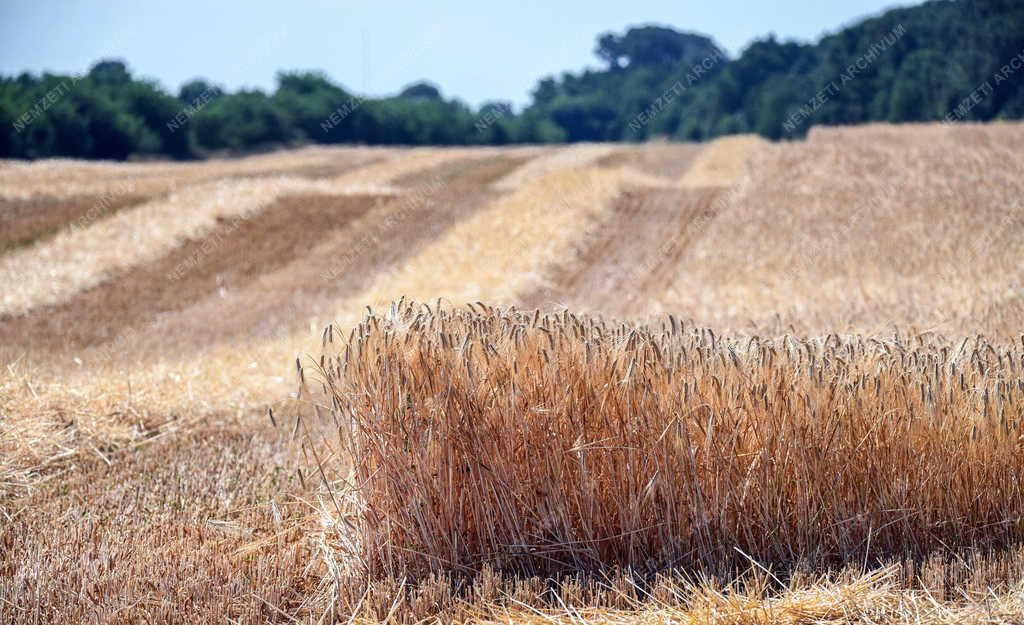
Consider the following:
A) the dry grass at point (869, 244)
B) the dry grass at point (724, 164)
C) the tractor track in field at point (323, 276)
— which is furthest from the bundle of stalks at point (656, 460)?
the dry grass at point (724, 164)

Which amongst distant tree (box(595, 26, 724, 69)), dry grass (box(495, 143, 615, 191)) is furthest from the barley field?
distant tree (box(595, 26, 724, 69))

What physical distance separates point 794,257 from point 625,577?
1112 cm

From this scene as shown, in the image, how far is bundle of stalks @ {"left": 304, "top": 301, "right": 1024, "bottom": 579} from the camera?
14.4 ft

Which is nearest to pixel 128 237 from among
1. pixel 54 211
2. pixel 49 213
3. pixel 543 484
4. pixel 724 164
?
pixel 49 213

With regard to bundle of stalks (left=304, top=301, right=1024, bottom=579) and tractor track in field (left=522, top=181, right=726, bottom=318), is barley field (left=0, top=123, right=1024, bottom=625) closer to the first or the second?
bundle of stalks (left=304, top=301, right=1024, bottom=579)

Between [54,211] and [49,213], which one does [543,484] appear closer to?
[49,213]

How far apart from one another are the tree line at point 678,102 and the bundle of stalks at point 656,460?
71.4 feet

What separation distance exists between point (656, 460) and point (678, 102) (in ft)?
313

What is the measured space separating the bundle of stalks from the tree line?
857 inches

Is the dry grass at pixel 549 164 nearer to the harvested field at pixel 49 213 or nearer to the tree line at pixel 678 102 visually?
the tree line at pixel 678 102

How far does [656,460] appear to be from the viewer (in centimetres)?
439

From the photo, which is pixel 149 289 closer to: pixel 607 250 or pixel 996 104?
pixel 607 250

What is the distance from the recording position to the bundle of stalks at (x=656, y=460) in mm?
4391

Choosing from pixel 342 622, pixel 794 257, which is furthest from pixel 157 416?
pixel 794 257
